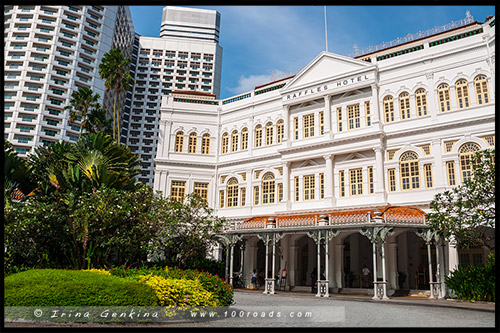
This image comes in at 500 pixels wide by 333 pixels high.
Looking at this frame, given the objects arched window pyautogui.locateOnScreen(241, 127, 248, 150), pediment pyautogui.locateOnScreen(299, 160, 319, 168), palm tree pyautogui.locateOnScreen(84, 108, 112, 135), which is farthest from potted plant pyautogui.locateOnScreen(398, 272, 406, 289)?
palm tree pyautogui.locateOnScreen(84, 108, 112, 135)

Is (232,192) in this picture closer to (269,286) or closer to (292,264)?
(292,264)

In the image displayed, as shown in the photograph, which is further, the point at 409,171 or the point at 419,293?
the point at 409,171

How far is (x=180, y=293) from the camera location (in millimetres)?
11586

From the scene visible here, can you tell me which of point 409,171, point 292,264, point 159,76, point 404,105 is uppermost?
point 159,76

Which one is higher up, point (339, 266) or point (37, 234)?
point (37, 234)

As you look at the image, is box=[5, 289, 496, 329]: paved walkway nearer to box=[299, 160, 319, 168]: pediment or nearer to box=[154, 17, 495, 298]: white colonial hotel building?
box=[154, 17, 495, 298]: white colonial hotel building

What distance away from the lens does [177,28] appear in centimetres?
11725

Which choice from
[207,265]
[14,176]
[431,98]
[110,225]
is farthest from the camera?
[207,265]

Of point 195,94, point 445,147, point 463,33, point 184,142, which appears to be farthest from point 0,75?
point 195,94

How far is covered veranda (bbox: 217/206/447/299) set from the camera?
822 inches

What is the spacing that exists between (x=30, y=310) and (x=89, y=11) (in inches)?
2774

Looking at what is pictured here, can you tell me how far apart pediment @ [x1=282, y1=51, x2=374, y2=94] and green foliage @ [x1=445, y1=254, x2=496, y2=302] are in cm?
1498

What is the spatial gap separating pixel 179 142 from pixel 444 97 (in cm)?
2071

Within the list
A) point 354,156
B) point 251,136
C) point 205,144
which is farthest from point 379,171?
point 205,144
